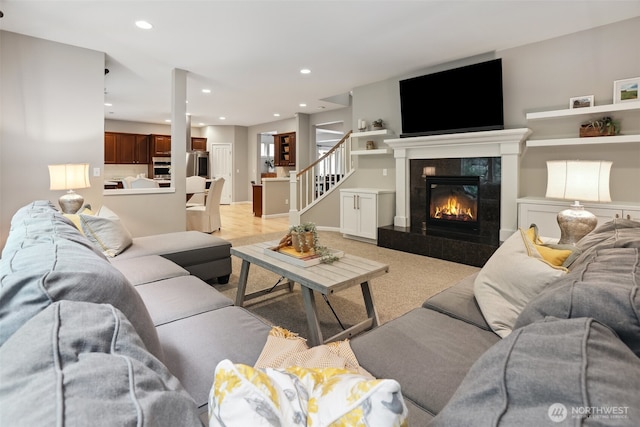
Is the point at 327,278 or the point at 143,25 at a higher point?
the point at 143,25

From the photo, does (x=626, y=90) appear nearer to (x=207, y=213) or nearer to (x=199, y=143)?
(x=207, y=213)

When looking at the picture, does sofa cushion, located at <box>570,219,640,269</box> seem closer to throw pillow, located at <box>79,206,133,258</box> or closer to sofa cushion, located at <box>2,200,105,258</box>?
sofa cushion, located at <box>2,200,105,258</box>

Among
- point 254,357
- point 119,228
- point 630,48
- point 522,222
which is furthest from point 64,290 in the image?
point 630,48

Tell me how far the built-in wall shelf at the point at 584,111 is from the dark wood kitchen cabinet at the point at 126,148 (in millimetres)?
9752

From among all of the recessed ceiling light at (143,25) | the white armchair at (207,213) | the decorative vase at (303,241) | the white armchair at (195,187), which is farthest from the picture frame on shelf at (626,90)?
the white armchair at (195,187)

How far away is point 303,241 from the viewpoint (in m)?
2.63

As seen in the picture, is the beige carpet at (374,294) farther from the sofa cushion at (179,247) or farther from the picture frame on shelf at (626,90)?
the picture frame on shelf at (626,90)

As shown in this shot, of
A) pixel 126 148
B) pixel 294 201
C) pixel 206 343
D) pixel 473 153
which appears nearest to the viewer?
pixel 206 343

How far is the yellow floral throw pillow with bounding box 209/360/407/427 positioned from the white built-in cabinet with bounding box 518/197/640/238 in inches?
150

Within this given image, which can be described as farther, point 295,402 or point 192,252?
point 192,252

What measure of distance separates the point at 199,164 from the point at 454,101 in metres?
7.99

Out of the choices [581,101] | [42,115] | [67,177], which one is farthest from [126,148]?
[581,101]

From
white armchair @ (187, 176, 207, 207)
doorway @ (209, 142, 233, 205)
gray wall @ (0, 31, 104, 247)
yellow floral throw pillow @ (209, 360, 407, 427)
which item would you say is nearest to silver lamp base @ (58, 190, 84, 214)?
gray wall @ (0, 31, 104, 247)

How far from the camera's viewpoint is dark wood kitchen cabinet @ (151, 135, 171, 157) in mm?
10031
